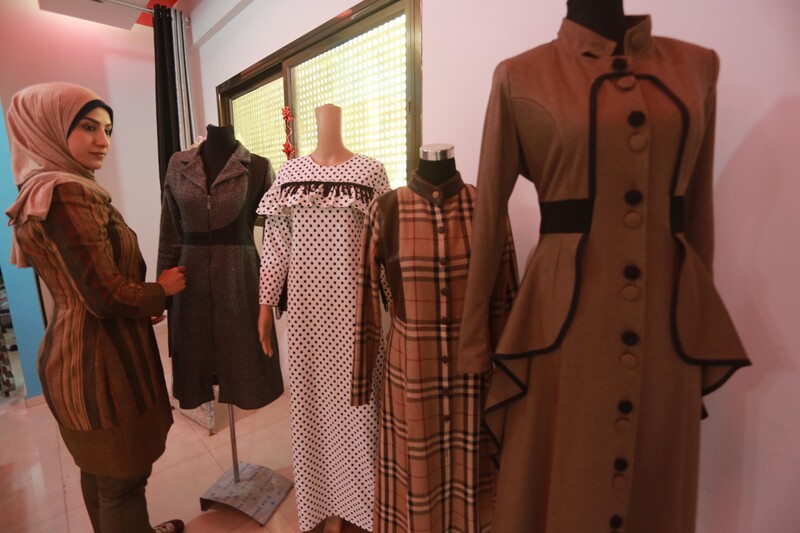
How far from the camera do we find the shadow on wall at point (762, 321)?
2.79ft

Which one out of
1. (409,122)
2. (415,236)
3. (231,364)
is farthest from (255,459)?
(409,122)

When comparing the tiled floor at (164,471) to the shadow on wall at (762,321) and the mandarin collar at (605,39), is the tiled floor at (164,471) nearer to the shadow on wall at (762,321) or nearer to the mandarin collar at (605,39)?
the shadow on wall at (762,321)

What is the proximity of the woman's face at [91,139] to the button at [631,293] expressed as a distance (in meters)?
1.38

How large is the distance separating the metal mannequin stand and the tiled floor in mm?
44

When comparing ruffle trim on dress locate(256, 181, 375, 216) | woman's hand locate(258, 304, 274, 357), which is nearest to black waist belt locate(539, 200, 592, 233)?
ruffle trim on dress locate(256, 181, 375, 216)

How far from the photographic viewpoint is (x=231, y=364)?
1551mm

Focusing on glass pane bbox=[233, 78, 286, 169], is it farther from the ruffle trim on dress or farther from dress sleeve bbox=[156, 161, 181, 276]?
the ruffle trim on dress

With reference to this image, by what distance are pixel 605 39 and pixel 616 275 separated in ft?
1.42

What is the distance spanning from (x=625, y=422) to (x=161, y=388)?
136 cm

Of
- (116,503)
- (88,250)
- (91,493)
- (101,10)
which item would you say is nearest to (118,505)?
(116,503)

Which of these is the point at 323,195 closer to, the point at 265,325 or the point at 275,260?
the point at 275,260

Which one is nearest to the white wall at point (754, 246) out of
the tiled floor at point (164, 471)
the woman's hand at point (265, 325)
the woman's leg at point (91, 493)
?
the woman's hand at point (265, 325)

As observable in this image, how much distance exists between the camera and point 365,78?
1.85 metres

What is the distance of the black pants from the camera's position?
3.91 ft
